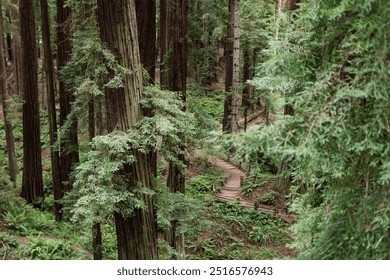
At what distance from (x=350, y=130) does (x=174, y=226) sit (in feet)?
19.6

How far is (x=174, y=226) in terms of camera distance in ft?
28.7

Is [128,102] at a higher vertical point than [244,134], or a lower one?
lower

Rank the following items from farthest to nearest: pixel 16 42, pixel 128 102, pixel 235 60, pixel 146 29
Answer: pixel 16 42
pixel 235 60
pixel 146 29
pixel 128 102

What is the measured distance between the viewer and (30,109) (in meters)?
14.7

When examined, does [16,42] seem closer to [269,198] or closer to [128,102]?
[269,198]

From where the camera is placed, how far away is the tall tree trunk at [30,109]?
13711 mm

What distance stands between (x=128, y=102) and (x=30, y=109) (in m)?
10.2

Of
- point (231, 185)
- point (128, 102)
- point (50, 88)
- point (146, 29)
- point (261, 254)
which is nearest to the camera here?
point (128, 102)

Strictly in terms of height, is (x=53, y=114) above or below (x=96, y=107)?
below

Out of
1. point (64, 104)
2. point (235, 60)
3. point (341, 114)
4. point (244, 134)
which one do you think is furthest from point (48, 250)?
point (235, 60)

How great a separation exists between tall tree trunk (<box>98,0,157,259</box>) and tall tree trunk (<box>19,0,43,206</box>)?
9042mm

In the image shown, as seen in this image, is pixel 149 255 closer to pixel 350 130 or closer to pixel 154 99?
pixel 154 99

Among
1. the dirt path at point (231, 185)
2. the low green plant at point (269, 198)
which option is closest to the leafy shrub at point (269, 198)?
the low green plant at point (269, 198)
